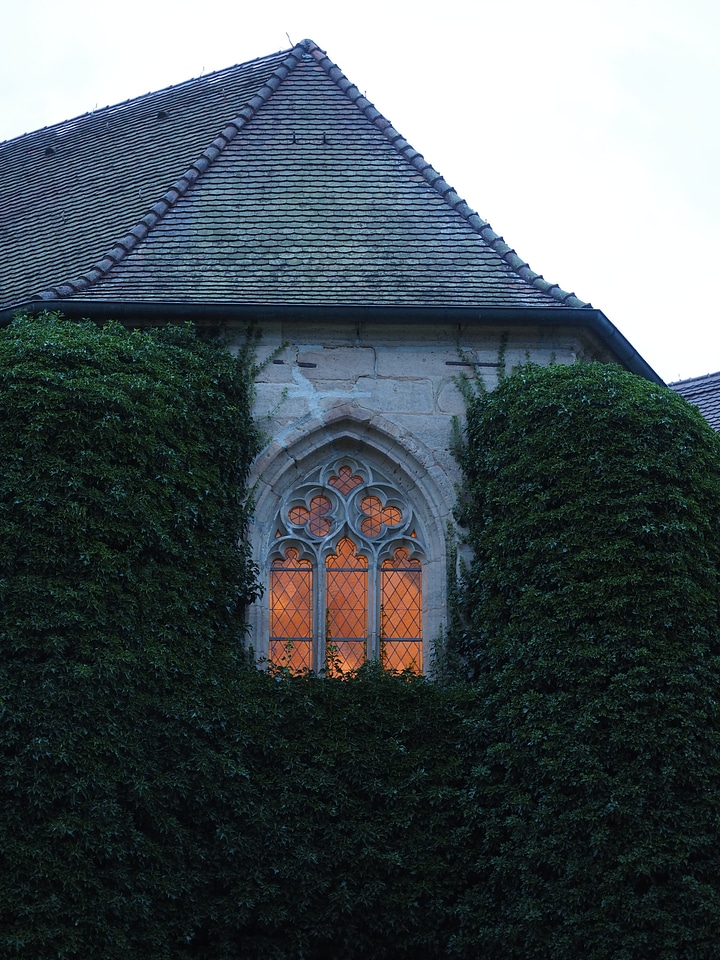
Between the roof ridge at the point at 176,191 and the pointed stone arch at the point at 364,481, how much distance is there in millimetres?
2244

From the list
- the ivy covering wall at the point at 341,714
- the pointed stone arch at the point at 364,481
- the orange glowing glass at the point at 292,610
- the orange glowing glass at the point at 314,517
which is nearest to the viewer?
the ivy covering wall at the point at 341,714

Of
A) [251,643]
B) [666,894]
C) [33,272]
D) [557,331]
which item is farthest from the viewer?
[33,272]

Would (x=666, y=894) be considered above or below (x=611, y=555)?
below

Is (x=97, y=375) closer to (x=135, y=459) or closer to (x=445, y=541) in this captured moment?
(x=135, y=459)

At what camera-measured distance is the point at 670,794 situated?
1130cm

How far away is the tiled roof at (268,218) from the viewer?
13938 mm

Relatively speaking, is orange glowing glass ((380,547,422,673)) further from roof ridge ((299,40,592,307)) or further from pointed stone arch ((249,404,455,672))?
roof ridge ((299,40,592,307))

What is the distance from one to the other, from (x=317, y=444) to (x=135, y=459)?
6.98ft

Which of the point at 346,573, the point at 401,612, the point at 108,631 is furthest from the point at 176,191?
the point at 108,631

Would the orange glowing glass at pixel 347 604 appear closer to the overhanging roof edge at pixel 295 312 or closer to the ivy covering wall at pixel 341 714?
the ivy covering wall at pixel 341 714

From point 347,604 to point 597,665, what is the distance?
2.59m

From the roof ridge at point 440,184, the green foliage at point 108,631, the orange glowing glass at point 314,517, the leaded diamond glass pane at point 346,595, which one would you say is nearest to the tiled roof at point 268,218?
the roof ridge at point 440,184

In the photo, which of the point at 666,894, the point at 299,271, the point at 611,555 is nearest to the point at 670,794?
the point at 666,894

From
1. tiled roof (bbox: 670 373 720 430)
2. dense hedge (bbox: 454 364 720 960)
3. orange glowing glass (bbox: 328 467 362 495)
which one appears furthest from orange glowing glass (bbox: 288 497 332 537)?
tiled roof (bbox: 670 373 720 430)
